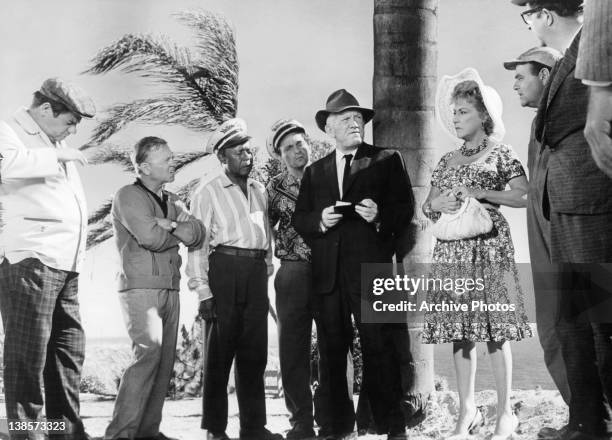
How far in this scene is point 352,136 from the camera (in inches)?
220

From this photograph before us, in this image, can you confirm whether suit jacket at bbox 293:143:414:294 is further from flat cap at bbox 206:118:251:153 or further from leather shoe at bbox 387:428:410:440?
leather shoe at bbox 387:428:410:440

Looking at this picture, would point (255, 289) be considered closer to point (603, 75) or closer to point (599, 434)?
point (599, 434)

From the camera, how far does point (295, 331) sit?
5672 mm

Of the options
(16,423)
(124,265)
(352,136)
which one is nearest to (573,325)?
(352,136)

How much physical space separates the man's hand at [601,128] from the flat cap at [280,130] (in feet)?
10.0

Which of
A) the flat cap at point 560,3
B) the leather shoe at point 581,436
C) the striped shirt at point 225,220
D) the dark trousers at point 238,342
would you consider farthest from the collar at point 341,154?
the leather shoe at point 581,436

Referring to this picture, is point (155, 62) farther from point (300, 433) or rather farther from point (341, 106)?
point (300, 433)

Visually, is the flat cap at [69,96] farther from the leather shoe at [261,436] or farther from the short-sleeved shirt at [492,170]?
the short-sleeved shirt at [492,170]

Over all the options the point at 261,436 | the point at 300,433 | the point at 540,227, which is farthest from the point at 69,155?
the point at 540,227

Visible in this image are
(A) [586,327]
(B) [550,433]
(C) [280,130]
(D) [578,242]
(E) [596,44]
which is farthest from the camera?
(C) [280,130]

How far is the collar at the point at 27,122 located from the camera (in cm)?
557

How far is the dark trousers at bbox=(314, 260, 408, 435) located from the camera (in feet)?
17.3

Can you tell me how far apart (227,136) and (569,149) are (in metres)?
2.42

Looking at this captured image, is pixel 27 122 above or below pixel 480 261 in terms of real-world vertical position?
above
